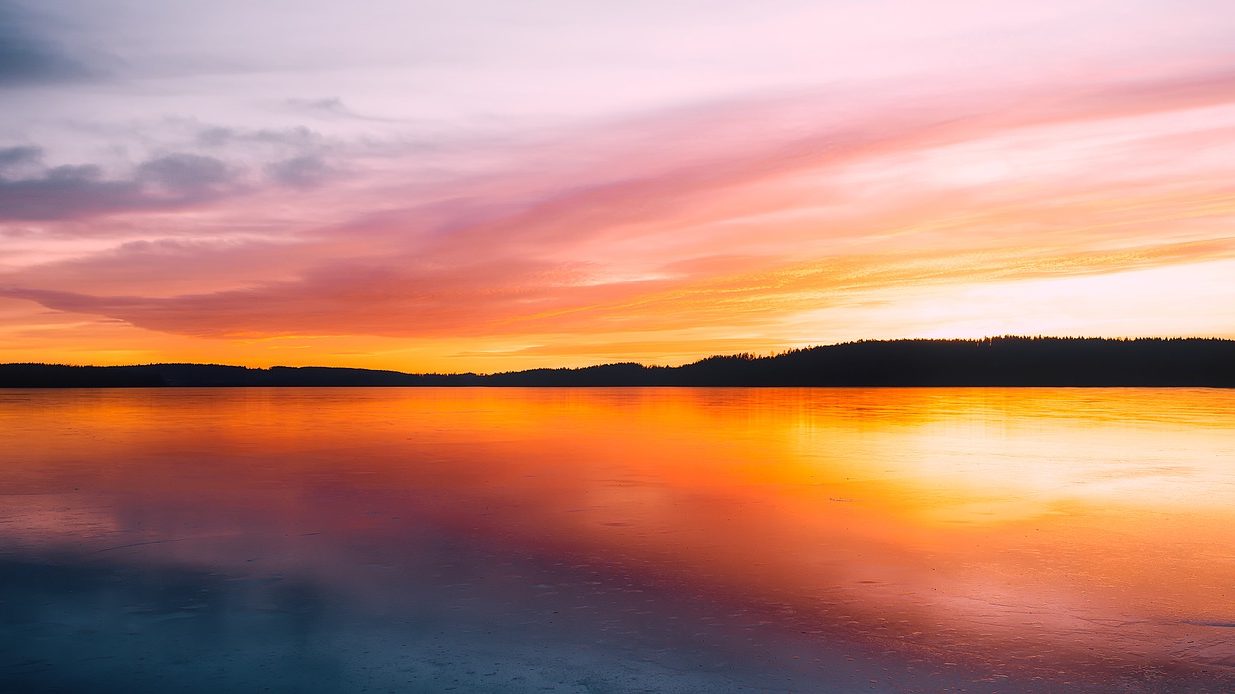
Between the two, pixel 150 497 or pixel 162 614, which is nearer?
pixel 162 614

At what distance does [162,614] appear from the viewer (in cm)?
662

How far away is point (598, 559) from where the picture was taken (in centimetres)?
848

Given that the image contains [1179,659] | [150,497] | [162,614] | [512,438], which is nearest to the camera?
[1179,659]

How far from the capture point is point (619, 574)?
7871 mm

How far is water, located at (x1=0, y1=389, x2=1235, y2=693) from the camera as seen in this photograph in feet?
18.0

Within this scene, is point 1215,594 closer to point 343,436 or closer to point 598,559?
point 598,559

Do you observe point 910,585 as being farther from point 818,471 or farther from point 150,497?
→ point 150,497

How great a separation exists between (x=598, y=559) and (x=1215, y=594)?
5335 mm

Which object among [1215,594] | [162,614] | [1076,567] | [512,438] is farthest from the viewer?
[512,438]

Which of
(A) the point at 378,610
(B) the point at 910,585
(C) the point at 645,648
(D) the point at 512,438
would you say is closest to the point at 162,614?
(A) the point at 378,610

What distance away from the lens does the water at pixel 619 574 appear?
549cm

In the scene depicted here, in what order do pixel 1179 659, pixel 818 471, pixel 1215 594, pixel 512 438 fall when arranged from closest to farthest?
pixel 1179 659
pixel 1215 594
pixel 818 471
pixel 512 438

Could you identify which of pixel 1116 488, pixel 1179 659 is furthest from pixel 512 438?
pixel 1179 659

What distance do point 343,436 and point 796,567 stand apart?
1844 cm
